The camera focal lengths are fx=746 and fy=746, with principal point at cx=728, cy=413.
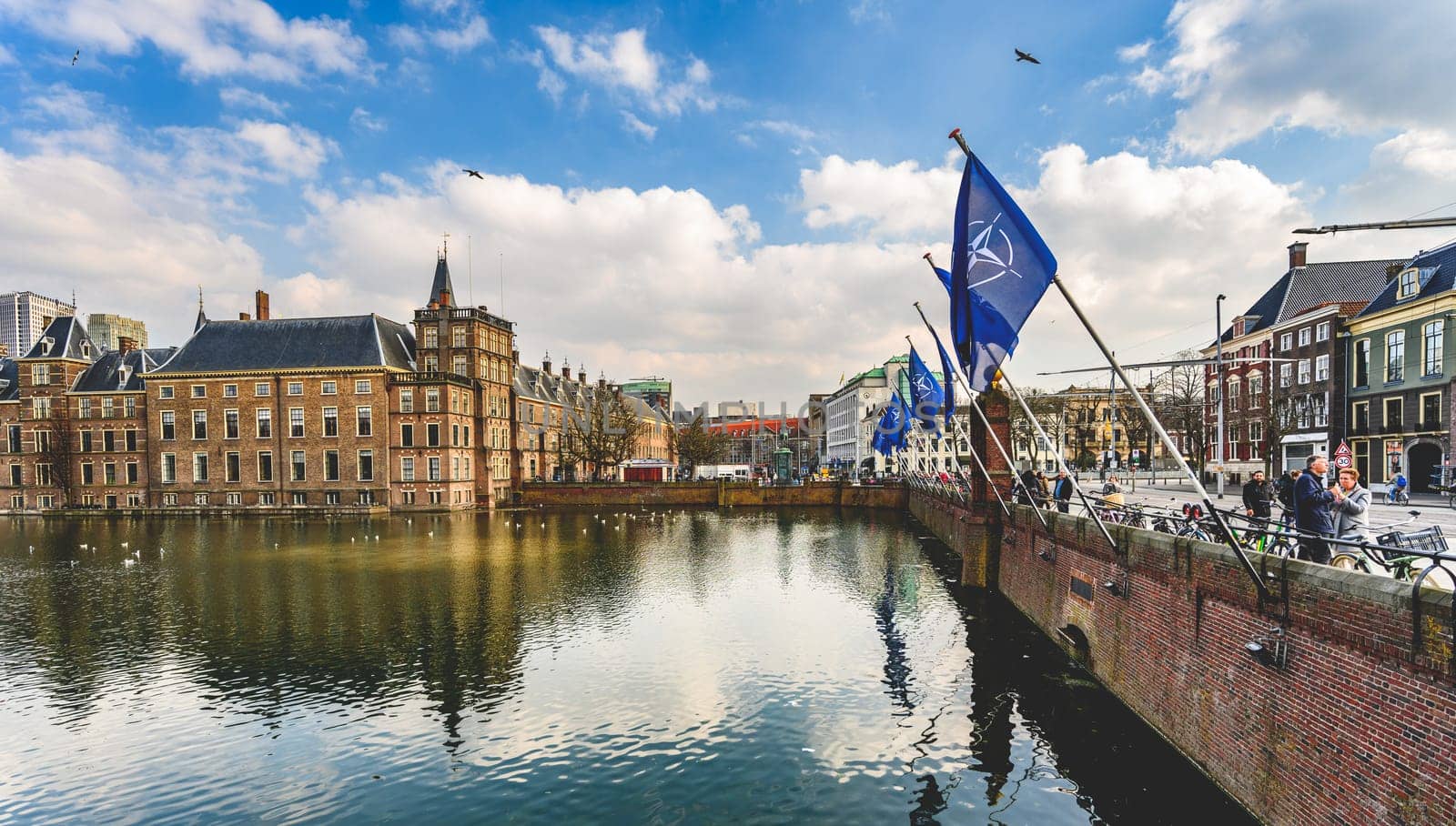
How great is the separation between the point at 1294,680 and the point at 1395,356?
48.0 m

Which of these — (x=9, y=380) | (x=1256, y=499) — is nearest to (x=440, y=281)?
(x=9, y=380)

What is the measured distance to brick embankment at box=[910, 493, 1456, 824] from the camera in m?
8.20

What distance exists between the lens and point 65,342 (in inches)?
2913

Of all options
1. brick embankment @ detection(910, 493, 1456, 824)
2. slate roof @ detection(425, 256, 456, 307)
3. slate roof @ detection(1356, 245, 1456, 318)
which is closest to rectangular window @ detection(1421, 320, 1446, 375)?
slate roof @ detection(1356, 245, 1456, 318)

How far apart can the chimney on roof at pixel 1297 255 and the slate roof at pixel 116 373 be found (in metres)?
103

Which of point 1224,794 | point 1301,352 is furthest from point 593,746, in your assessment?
point 1301,352

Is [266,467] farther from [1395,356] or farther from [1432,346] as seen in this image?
[1432,346]

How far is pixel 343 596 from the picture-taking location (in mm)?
29562

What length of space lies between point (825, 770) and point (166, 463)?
7952 centimetres

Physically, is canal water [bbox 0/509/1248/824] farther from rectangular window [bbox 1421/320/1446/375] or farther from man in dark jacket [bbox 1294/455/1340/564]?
rectangular window [bbox 1421/320/1446/375]

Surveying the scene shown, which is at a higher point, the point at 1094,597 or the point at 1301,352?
the point at 1301,352

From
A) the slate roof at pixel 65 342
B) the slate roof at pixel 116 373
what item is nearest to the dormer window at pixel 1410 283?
the slate roof at pixel 116 373

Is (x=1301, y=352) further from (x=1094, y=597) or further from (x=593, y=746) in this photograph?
(x=593, y=746)

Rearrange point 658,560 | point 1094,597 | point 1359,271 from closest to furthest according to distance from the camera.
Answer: point 1094,597, point 658,560, point 1359,271
